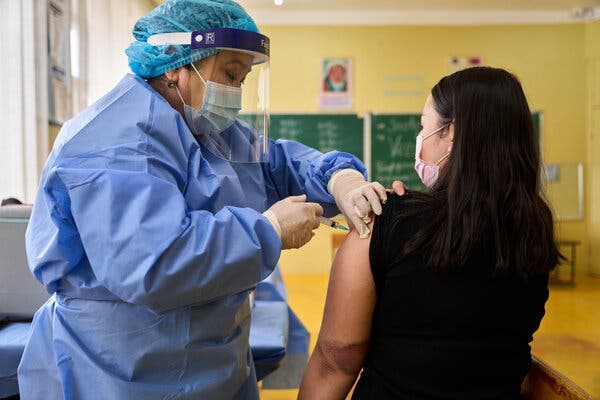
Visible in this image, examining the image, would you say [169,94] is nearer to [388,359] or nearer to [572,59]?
[388,359]

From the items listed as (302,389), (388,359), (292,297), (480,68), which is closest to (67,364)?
(302,389)

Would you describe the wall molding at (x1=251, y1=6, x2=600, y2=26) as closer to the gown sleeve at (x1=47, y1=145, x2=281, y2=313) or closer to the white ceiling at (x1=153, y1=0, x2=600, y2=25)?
the white ceiling at (x1=153, y1=0, x2=600, y2=25)

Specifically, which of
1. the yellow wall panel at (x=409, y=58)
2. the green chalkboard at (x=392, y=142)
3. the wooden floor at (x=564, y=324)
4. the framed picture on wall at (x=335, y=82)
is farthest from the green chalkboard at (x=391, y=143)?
the wooden floor at (x=564, y=324)

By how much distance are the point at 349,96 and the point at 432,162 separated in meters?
5.75

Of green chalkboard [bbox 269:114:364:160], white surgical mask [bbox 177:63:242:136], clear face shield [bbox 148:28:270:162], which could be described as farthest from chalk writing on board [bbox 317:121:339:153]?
white surgical mask [bbox 177:63:242:136]

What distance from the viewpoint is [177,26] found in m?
1.18

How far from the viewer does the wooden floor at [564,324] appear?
11.6ft

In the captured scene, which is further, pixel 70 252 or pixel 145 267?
pixel 70 252

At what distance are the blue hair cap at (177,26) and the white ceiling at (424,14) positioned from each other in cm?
570

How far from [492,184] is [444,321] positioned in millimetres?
256

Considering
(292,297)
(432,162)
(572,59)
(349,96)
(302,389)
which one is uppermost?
(572,59)

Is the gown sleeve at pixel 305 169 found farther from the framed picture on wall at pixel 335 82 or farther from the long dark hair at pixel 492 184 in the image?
the framed picture on wall at pixel 335 82

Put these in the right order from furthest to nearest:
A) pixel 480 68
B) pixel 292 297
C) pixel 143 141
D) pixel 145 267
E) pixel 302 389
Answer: pixel 292 297
pixel 302 389
pixel 480 68
pixel 143 141
pixel 145 267

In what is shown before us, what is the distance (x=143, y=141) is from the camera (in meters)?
1.00
